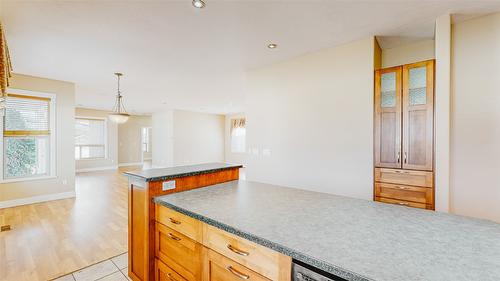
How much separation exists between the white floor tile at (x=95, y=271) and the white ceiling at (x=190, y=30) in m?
2.77

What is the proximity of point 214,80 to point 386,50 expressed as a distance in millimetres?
3382

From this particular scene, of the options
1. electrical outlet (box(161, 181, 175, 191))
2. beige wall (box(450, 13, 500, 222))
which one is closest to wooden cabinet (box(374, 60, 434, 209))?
beige wall (box(450, 13, 500, 222))

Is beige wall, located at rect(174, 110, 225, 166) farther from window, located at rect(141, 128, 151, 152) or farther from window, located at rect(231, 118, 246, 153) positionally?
window, located at rect(141, 128, 151, 152)

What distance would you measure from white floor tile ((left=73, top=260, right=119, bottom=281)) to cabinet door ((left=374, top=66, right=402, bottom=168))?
11.3 ft

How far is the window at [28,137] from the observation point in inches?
174

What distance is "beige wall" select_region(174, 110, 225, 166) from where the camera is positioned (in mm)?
9602

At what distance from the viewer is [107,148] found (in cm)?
961

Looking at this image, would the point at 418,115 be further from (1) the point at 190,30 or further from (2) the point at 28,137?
(2) the point at 28,137

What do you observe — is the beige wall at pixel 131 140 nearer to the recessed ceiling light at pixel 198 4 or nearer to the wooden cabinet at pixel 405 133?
the recessed ceiling light at pixel 198 4

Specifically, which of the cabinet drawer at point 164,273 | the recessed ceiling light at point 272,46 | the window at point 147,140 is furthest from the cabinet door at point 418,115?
the window at point 147,140

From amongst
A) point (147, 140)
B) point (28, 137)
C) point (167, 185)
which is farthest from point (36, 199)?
point (147, 140)

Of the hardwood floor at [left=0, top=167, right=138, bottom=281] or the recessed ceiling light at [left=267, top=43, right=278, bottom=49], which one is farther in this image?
the recessed ceiling light at [left=267, top=43, right=278, bottom=49]

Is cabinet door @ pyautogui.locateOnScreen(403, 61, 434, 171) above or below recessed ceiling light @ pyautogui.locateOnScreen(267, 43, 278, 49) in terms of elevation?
below

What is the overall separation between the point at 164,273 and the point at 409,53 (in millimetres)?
4146
